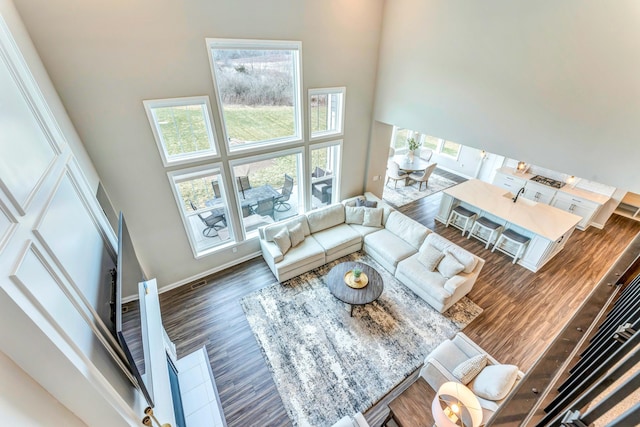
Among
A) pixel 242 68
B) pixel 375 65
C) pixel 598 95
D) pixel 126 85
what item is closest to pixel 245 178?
pixel 242 68


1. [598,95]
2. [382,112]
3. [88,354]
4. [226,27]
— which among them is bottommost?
[88,354]

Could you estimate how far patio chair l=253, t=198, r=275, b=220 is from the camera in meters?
5.64

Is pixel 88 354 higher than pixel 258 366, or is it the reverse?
pixel 88 354

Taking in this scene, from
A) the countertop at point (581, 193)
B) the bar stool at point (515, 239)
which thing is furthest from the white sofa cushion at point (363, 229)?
the countertop at point (581, 193)

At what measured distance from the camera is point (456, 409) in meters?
2.42

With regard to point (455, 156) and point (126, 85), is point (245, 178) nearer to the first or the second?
point (126, 85)

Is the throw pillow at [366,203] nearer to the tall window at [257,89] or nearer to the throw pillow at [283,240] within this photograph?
the throw pillow at [283,240]

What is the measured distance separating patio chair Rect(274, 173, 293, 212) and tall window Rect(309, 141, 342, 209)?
0.52 meters

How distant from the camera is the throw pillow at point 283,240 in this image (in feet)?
17.2

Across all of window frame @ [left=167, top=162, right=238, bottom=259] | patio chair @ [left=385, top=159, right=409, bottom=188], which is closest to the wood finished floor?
window frame @ [left=167, top=162, right=238, bottom=259]

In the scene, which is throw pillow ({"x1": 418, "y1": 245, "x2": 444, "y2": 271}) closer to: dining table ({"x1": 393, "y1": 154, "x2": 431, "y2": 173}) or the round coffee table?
the round coffee table

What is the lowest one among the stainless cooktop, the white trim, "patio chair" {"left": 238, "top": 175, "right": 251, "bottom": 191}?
the stainless cooktop

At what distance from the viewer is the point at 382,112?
5.90 metres

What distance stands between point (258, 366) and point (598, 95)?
18.9 ft
